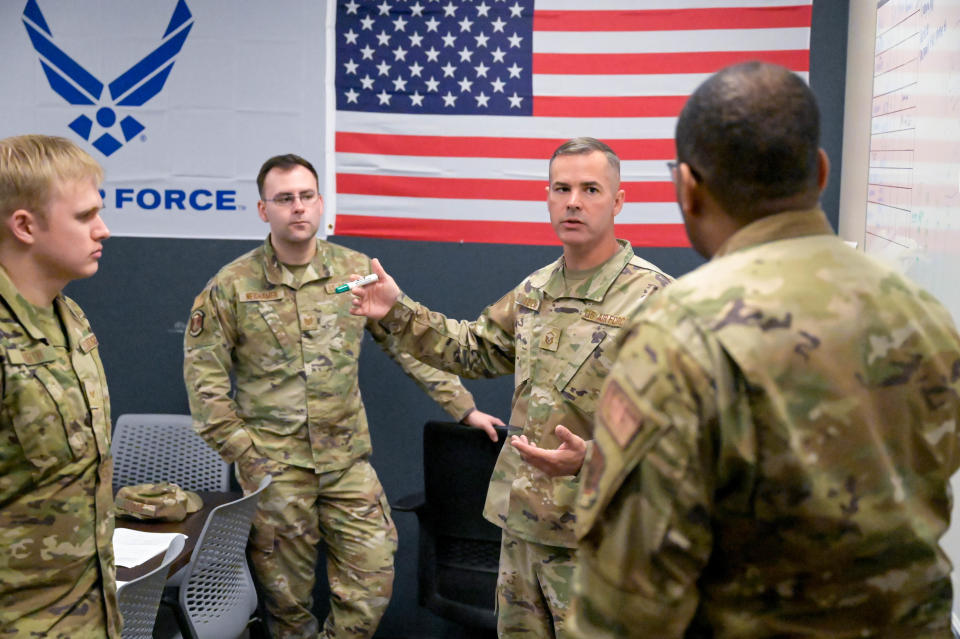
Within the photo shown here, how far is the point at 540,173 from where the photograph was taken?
374cm

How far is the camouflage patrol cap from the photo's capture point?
2887mm

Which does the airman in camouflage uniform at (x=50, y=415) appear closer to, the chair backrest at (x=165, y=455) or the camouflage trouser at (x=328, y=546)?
the camouflage trouser at (x=328, y=546)

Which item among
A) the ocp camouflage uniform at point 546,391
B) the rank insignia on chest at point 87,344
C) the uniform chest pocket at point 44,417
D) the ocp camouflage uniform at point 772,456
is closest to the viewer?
the ocp camouflage uniform at point 772,456

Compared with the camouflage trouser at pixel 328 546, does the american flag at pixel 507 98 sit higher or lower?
higher

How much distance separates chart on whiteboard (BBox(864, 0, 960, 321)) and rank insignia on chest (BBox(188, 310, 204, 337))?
2247 millimetres

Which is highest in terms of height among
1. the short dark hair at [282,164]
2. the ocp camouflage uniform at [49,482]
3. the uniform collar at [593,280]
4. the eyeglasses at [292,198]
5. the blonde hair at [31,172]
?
the short dark hair at [282,164]

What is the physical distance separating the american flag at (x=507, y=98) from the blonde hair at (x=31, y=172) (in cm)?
213

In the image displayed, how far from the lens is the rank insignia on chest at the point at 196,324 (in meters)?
3.27

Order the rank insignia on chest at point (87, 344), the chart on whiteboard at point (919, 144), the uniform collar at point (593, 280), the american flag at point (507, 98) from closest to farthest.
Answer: the rank insignia on chest at point (87, 344)
the chart on whiteboard at point (919, 144)
the uniform collar at point (593, 280)
the american flag at point (507, 98)

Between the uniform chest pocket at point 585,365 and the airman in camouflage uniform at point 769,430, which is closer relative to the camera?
the airman in camouflage uniform at point 769,430

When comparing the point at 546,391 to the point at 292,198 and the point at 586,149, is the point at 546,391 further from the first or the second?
the point at 292,198

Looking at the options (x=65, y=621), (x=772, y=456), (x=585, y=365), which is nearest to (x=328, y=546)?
(x=585, y=365)

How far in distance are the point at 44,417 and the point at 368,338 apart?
225cm

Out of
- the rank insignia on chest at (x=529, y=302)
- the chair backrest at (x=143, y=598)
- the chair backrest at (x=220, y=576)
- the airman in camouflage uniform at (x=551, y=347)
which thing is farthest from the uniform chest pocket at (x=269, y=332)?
the rank insignia on chest at (x=529, y=302)
